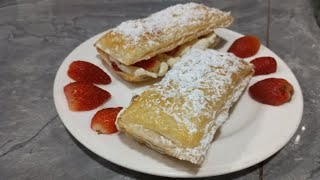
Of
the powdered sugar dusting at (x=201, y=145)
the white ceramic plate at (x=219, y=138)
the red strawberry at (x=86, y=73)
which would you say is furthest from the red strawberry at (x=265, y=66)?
the red strawberry at (x=86, y=73)

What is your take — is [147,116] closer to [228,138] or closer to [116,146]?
[116,146]

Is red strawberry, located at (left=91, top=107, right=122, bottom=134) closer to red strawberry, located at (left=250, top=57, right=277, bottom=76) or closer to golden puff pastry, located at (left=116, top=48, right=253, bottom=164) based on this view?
golden puff pastry, located at (left=116, top=48, right=253, bottom=164)

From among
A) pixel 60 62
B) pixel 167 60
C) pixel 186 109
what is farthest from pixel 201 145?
pixel 60 62

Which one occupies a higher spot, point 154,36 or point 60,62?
point 154,36

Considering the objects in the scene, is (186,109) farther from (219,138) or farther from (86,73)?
(86,73)

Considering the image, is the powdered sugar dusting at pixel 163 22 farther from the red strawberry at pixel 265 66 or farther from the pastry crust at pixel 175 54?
the red strawberry at pixel 265 66
